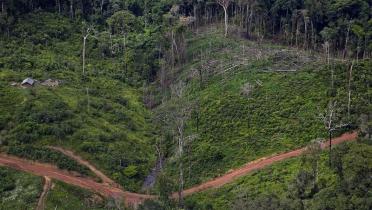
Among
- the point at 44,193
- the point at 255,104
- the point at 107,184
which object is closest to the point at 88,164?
the point at 107,184

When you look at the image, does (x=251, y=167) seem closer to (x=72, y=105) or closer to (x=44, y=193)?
(x=44, y=193)

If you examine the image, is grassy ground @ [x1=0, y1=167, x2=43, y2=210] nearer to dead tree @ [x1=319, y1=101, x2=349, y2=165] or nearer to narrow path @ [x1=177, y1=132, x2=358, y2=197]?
narrow path @ [x1=177, y1=132, x2=358, y2=197]

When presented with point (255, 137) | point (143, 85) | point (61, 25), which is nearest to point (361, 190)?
point (255, 137)

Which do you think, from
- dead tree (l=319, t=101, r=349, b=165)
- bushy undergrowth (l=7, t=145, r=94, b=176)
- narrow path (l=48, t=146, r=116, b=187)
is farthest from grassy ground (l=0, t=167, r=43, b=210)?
dead tree (l=319, t=101, r=349, b=165)

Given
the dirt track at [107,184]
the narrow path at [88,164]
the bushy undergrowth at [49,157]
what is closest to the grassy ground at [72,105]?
the narrow path at [88,164]

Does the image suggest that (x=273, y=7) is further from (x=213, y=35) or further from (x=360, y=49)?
(x=360, y=49)
